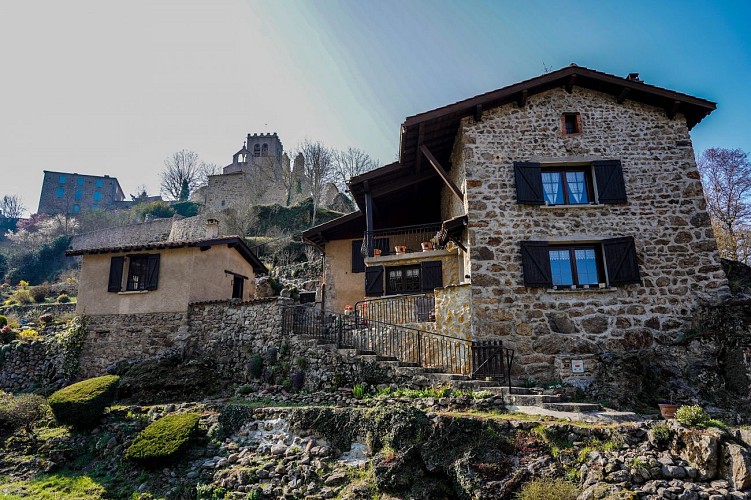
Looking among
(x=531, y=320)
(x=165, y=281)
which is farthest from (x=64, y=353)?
(x=531, y=320)

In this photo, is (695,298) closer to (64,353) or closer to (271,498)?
(271,498)

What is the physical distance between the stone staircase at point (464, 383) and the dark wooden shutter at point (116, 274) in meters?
8.66

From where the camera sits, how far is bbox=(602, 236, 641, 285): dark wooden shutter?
13312mm

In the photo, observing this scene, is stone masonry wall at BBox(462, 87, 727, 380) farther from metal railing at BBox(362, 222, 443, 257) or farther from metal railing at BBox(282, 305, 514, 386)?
metal railing at BBox(362, 222, 443, 257)

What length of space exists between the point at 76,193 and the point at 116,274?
175 ft

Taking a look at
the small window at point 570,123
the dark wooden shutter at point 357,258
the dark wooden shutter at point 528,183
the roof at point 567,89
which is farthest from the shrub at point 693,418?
Result: the dark wooden shutter at point 357,258

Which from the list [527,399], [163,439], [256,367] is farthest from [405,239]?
[163,439]

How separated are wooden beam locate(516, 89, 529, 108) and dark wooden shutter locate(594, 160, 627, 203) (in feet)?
9.11

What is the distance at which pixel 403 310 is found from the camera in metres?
15.0

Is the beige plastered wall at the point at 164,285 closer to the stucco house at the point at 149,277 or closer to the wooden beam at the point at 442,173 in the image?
the stucco house at the point at 149,277

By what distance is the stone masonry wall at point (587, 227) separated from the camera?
1303 cm

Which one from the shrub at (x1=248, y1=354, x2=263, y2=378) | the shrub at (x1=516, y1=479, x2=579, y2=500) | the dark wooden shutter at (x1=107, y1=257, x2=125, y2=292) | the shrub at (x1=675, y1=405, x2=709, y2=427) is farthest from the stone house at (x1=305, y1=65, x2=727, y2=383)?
the dark wooden shutter at (x1=107, y1=257, x2=125, y2=292)

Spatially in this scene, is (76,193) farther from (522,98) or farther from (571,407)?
(571,407)

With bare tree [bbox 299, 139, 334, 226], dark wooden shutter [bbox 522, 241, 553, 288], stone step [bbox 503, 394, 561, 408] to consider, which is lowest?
stone step [bbox 503, 394, 561, 408]
